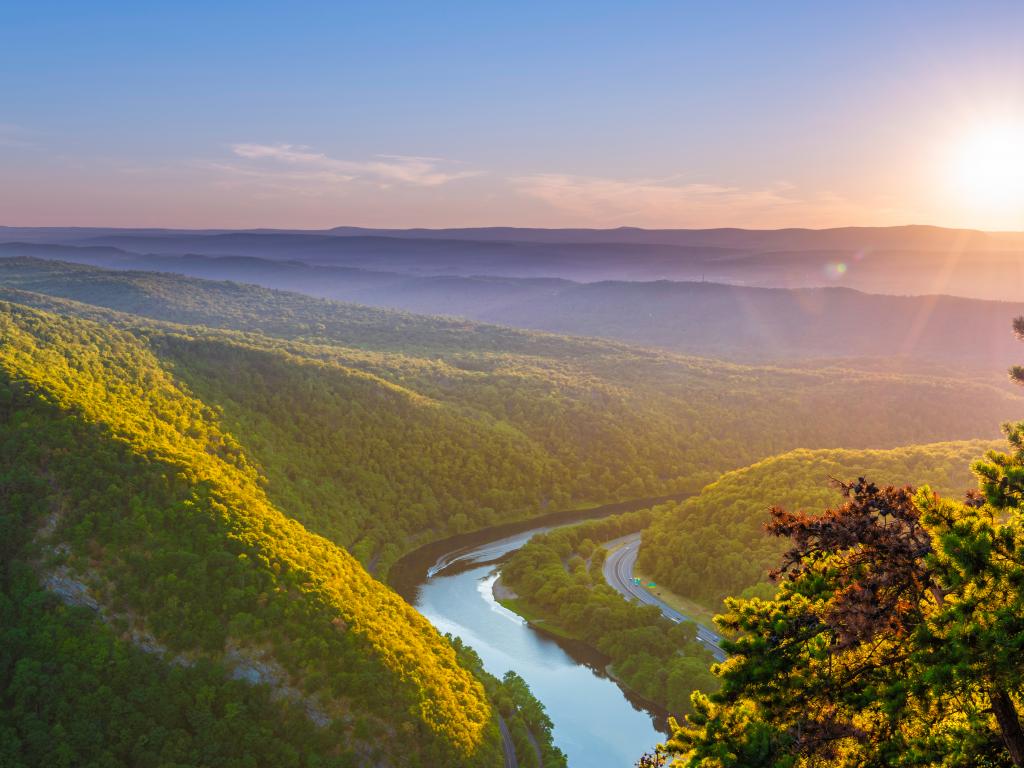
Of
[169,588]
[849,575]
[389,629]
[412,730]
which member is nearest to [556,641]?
[389,629]

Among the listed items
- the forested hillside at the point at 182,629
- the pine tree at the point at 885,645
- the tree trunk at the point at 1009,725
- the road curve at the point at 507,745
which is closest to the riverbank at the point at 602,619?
the road curve at the point at 507,745

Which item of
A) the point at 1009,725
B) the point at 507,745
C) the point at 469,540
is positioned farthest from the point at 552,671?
the point at 1009,725

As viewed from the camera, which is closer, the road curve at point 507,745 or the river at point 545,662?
the road curve at point 507,745

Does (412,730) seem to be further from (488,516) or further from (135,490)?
(488,516)

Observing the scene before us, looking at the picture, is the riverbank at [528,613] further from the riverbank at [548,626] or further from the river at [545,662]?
the river at [545,662]

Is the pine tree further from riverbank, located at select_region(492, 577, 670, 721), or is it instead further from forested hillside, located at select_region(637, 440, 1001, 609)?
forested hillside, located at select_region(637, 440, 1001, 609)

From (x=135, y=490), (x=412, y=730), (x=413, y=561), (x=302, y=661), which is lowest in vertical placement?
(x=413, y=561)

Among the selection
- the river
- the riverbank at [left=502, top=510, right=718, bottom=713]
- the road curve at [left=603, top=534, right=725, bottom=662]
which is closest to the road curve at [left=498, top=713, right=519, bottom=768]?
the river
